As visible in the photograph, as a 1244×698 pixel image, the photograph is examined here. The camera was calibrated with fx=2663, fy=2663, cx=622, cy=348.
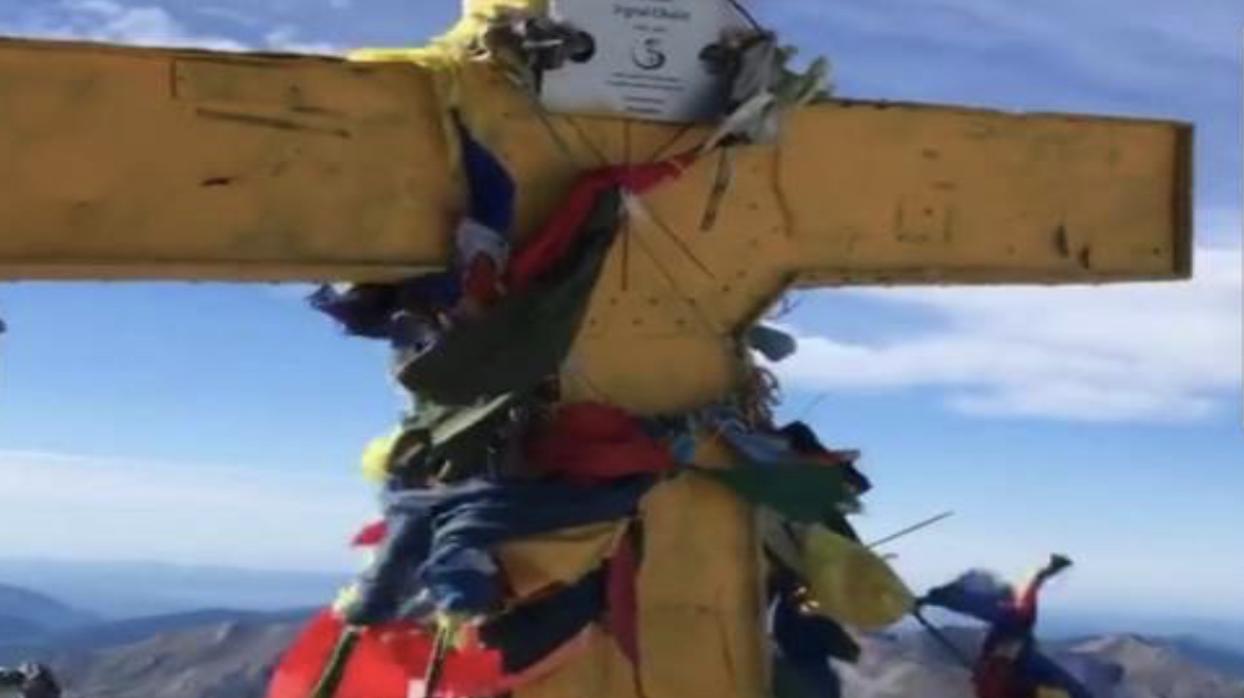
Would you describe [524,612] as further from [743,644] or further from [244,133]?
[244,133]

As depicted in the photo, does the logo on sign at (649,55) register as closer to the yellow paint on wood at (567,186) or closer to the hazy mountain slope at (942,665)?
the yellow paint on wood at (567,186)

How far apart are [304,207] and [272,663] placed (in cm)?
70

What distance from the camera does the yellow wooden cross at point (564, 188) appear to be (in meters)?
2.57

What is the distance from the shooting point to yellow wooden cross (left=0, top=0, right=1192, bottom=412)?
257 centimetres

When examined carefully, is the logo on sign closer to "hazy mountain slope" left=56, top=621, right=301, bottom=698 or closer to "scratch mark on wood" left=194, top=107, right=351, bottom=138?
"scratch mark on wood" left=194, top=107, right=351, bottom=138

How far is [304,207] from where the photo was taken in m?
2.68

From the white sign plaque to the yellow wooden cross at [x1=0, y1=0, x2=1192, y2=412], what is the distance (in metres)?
0.02

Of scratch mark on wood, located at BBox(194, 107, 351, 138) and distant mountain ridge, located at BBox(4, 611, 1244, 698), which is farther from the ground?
scratch mark on wood, located at BBox(194, 107, 351, 138)

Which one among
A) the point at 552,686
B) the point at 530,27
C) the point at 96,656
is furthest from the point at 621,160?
the point at 96,656

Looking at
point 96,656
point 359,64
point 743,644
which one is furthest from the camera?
point 96,656

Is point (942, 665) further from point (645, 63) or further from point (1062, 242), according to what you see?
point (645, 63)

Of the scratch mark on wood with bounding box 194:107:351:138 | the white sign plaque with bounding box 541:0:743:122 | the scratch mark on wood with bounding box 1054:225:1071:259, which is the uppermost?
the white sign plaque with bounding box 541:0:743:122

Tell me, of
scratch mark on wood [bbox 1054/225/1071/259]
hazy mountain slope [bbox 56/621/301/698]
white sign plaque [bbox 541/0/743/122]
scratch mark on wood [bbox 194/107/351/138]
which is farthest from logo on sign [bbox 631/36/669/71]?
hazy mountain slope [bbox 56/621/301/698]

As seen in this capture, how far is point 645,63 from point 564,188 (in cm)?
18
